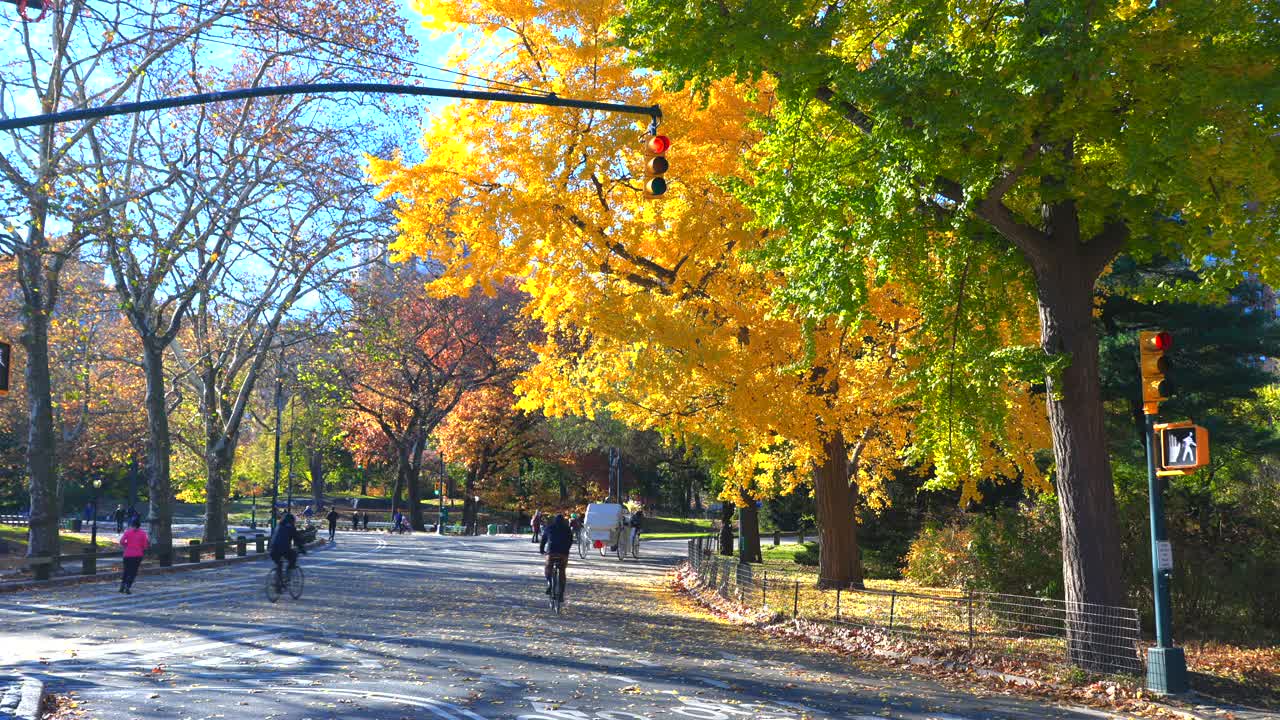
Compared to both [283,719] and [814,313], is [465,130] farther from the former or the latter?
[283,719]

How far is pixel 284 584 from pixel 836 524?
1179 centimetres

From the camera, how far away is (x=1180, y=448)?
1160 cm

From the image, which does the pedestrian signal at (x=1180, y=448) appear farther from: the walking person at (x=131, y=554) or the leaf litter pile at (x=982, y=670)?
the walking person at (x=131, y=554)

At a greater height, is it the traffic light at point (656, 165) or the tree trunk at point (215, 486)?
the traffic light at point (656, 165)

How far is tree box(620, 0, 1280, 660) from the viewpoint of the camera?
1080 cm

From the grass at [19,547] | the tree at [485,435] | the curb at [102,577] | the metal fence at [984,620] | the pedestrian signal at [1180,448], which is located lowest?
the curb at [102,577]

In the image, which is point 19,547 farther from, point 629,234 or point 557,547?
point 629,234

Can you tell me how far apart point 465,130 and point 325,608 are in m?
9.20

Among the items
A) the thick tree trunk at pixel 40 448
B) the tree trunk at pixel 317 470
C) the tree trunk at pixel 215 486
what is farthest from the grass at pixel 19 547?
the tree trunk at pixel 317 470

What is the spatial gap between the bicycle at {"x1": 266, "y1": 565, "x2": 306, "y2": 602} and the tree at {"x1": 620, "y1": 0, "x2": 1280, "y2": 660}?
12823 mm

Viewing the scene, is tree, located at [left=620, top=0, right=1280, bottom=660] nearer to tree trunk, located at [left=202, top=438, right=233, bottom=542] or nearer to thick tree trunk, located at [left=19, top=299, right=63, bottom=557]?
thick tree trunk, located at [left=19, top=299, right=63, bottom=557]

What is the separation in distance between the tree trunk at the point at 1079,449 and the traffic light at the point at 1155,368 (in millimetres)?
935

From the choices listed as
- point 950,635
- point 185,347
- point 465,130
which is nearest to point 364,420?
point 185,347

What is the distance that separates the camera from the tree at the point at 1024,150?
10.8m
